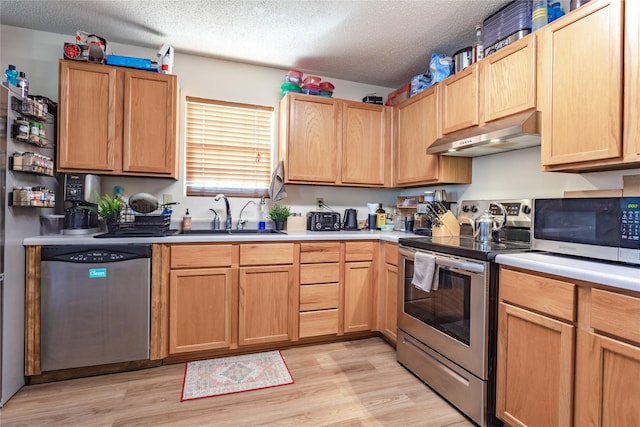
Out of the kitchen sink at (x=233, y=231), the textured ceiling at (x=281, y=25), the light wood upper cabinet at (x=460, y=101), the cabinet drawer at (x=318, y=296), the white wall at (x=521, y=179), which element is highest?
the textured ceiling at (x=281, y=25)

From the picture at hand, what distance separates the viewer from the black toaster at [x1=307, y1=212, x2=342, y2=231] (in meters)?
3.06

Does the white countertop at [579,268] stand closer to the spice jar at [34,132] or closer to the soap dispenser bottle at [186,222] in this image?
the soap dispenser bottle at [186,222]

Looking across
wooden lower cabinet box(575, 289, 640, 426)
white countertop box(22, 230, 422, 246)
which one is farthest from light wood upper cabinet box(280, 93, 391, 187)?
wooden lower cabinet box(575, 289, 640, 426)

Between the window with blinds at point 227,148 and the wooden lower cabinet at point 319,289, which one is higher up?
the window with blinds at point 227,148

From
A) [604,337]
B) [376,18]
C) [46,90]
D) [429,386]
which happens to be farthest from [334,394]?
[46,90]

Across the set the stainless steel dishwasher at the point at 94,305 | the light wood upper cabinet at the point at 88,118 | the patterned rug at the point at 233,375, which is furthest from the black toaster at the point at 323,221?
the light wood upper cabinet at the point at 88,118

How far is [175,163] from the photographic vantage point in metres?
2.59

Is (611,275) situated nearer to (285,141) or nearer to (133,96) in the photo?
(285,141)

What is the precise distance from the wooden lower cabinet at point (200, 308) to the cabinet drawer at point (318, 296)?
57 centimetres

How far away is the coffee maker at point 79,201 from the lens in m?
2.32

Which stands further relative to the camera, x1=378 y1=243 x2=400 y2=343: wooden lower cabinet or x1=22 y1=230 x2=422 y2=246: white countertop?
x1=378 y1=243 x2=400 y2=343: wooden lower cabinet

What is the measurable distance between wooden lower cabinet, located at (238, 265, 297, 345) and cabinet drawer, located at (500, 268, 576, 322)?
154cm

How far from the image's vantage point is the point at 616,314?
1.18 m

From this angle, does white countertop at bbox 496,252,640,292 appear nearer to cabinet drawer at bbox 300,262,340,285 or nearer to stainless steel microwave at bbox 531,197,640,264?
stainless steel microwave at bbox 531,197,640,264
